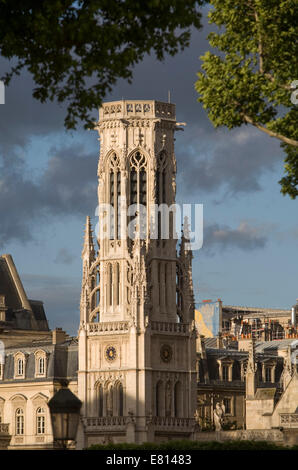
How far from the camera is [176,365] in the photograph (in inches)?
4397

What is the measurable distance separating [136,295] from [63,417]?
6768 cm

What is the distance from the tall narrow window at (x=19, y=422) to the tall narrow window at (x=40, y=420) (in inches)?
68.4

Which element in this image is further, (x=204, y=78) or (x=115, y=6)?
(x=204, y=78)

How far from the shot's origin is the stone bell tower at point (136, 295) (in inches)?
4264

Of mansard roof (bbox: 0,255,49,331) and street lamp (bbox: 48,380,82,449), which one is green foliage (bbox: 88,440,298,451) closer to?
street lamp (bbox: 48,380,82,449)

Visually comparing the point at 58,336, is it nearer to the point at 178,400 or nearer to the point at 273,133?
the point at 178,400

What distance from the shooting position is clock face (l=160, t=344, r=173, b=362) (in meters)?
111

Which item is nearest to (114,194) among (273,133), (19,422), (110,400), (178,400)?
(110,400)

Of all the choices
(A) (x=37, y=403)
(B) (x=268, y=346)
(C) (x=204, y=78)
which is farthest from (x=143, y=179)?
(C) (x=204, y=78)

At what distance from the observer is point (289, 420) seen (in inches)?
3492

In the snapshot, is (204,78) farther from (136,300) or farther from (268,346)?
(268,346)

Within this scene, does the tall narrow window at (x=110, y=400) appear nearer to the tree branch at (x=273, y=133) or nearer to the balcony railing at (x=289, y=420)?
the balcony railing at (x=289, y=420)

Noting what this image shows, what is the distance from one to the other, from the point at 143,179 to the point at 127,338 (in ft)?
44.8
